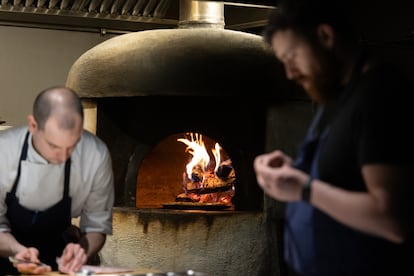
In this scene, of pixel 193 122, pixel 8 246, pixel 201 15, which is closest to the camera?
pixel 8 246

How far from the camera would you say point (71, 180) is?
12.9ft

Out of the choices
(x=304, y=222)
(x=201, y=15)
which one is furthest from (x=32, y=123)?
(x=201, y=15)

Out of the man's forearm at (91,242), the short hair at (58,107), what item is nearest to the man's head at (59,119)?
the short hair at (58,107)

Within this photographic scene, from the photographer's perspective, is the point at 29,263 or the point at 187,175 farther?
the point at 187,175

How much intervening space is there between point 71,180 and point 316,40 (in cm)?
171

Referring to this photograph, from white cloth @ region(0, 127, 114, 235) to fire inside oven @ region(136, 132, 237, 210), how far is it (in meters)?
2.23

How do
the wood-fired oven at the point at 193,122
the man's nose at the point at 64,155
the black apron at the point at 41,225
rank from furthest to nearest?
1. the wood-fired oven at the point at 193,122
2. the black apron at the point at 41,225
3. the man's nose at the point at 64,155

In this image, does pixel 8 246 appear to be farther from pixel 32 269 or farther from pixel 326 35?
pixel 326 35

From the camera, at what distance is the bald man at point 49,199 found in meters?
3.69

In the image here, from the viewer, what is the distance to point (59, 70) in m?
8.39

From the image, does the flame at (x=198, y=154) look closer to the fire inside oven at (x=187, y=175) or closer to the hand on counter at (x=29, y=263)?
the fire inside oven at (x=187, y=175)

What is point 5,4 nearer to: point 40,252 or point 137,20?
point 137,20

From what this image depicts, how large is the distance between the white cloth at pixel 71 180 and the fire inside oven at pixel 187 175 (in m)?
2.23

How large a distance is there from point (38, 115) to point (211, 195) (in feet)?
9.93
